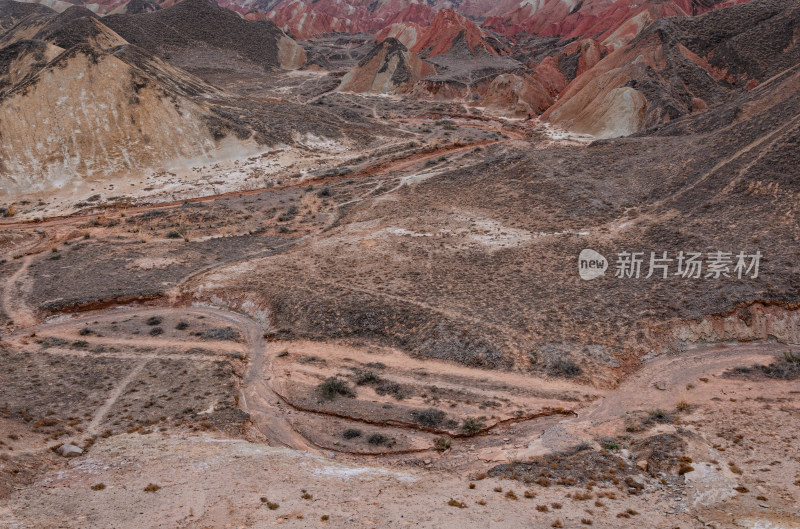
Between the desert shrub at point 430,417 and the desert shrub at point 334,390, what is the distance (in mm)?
2928

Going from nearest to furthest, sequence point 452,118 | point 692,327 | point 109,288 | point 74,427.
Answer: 1. point 74,427
2. point 692,327
3. point 109,288
4. point 452,118

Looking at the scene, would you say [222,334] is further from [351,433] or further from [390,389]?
[351,433]

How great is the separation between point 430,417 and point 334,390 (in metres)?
4.15

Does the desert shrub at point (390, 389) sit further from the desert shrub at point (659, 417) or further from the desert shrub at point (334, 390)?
the desert shrub at point (659, 417)

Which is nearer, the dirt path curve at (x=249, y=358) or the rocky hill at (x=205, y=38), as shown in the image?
the dirt path curve at (x=249, y=358)

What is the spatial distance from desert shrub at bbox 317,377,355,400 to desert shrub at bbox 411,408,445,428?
2928mm

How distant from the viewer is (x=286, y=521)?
10445mm

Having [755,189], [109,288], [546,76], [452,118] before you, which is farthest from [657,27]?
[109,288]

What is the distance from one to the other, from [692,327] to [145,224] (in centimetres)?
3670

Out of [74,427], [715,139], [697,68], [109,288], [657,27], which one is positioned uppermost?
[657,27]

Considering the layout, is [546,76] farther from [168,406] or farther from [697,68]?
[168,406]

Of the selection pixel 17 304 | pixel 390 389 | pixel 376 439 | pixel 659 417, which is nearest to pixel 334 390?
pixel 390 389

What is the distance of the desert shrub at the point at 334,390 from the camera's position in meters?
18.8

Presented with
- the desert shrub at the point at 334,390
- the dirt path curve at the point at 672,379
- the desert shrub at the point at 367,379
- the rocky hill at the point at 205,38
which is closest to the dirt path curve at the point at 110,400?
the desert shrub at the point at 334,390
